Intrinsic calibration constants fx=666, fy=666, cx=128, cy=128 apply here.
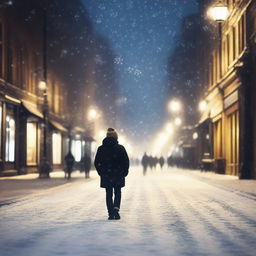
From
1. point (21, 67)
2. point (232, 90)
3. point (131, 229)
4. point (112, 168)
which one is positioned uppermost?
point (21, 67)

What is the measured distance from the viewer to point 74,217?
14.1 meters

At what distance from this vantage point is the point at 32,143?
46.9 metres

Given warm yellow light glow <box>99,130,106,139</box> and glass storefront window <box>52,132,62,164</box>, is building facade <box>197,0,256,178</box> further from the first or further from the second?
warm yellow light glow <box>99,130,106,139</box>

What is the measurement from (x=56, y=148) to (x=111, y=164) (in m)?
43.7

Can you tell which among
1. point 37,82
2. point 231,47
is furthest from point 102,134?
point 231,47

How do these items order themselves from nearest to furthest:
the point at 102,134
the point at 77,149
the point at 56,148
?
the point at 56,148, the point at 77,149, the point at 102,134

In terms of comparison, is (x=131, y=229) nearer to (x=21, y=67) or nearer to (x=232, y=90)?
(x=232, y=90)

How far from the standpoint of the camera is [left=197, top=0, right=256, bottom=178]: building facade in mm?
34719

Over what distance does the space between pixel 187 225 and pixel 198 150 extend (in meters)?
55.5

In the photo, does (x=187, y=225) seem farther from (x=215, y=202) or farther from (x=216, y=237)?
(x=215, y=202)

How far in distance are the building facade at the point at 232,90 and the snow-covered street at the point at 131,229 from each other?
1077cm

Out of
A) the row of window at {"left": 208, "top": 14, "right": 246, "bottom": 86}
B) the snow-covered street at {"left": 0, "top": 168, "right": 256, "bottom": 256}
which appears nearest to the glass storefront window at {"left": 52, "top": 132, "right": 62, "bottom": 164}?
the row of window at {"left": 208, "top": 14, "right": 246, "bottom": 86}

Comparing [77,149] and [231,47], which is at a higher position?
[231,47]

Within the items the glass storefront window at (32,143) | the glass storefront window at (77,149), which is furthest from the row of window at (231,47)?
the glass storefront window at (77,149)
